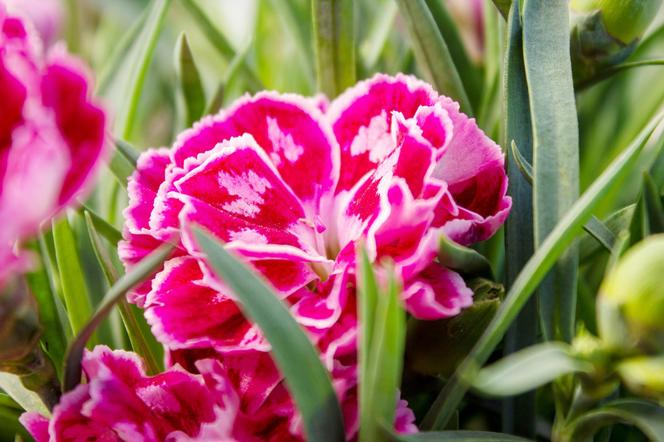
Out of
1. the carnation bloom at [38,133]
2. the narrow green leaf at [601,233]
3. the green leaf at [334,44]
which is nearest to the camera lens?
the carnation bloom at [38,133]

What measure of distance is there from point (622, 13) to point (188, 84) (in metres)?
0.24

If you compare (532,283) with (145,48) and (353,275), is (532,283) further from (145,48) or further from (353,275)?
(145,48)

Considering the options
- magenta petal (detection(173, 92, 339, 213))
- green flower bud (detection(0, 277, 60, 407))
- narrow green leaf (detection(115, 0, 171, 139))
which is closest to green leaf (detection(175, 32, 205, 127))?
narrow green leaf (detection(115, 0, 171, 139))

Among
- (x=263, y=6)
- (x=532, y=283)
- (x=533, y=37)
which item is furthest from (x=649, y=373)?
(x=263, y=6)

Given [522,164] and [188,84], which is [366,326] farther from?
[188,84]

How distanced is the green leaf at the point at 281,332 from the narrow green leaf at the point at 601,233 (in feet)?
0.41

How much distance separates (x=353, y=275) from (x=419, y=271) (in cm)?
2

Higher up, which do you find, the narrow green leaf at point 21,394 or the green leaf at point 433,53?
the green leaf at point 433,53

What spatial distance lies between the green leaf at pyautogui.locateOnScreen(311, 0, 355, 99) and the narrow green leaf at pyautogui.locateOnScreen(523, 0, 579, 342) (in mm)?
125

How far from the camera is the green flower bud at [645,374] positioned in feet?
0.79

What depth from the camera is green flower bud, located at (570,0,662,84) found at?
372 mm

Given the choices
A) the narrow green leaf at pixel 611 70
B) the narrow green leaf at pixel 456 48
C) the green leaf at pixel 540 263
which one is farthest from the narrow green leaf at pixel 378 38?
the green leaf at pixel 540 263

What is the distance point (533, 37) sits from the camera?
345mm

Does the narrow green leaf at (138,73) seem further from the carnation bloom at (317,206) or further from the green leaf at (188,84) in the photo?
the carnation bloom at (317,206)
